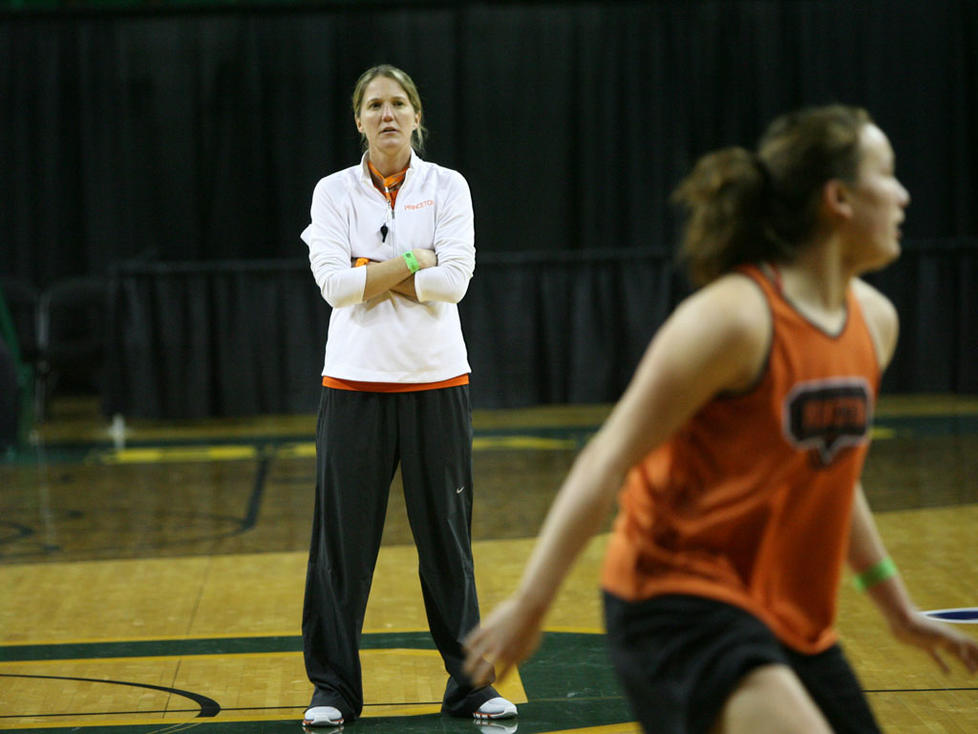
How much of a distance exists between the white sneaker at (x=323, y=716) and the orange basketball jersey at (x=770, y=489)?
174 cm

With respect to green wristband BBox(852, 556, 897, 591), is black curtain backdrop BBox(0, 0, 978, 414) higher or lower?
higher

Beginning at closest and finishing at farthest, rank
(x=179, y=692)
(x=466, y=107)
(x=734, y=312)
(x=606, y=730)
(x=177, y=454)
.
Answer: (x=734, y=312) → (x=606, y=730) → (x=179, y=692) → (x=177, y=454) → (x=466, y=107)

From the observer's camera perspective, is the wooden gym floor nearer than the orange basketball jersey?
No

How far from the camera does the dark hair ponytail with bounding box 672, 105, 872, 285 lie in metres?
1.86

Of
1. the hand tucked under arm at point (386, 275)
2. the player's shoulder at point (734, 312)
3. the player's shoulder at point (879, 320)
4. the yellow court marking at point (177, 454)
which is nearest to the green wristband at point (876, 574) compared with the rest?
the player's shoulder at point (879, 320)

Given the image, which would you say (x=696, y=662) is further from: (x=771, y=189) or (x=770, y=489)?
(x=771, y=189)

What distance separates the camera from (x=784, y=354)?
180 cm

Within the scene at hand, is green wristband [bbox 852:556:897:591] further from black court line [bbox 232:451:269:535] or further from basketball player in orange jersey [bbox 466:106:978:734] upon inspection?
black court line [bbox 232:451:269:535]

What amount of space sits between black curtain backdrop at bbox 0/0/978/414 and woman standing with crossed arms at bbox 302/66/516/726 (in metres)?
8.41

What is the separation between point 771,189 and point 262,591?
360 cm

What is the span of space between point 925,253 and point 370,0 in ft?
17.4

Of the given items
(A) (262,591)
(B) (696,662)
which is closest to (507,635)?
(B) (696,662)

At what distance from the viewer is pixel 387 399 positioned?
349cm

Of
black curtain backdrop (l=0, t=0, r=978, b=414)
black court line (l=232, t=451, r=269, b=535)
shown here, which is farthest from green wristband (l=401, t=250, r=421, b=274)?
black curtain backdrop (l=0, t=0, r=978, b=414)
